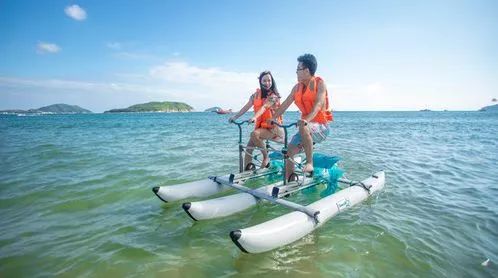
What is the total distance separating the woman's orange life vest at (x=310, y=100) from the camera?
6.54m

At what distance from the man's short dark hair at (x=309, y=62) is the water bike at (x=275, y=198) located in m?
1.33

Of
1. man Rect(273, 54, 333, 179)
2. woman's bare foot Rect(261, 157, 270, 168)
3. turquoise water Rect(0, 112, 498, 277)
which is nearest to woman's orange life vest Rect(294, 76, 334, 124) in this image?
man Rect(273, 54, 333, 179)

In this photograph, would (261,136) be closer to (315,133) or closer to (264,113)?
(264,113)

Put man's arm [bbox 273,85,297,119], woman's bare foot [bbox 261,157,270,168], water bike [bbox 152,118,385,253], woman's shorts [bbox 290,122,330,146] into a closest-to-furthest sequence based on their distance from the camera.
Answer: water bike [bbox 152,118,385,253]
woman's shorts [bbox 290,122,330,146]
man's arm [bbox 273,85,297,119]
woman's bare foot [bbox 261,157,270,168]

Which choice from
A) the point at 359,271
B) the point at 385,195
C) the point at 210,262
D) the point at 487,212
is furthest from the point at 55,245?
the point at 487,212

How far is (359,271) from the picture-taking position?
13.7 feet

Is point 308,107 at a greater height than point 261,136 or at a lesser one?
greater

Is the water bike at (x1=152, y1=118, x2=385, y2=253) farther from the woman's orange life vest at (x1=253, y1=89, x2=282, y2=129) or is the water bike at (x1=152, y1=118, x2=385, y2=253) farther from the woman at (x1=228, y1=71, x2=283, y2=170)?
Answer: the woman's orange life vest at (x1=253, y1=89, x2=282, y2=129)

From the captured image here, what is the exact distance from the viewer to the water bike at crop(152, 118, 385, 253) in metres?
4.61

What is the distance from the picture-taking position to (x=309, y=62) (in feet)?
21.4

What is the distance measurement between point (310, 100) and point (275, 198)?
89.8 inches

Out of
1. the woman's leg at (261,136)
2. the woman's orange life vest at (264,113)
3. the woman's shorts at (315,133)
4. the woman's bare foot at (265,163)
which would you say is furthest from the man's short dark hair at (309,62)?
the woman's bare foot at (265,163)

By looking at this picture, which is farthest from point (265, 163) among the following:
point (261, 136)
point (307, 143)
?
point (307, 143)

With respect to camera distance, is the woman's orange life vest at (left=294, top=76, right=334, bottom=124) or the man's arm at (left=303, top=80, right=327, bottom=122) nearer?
the man's arm at (left=303, top=80, right=327, bottom=122)
